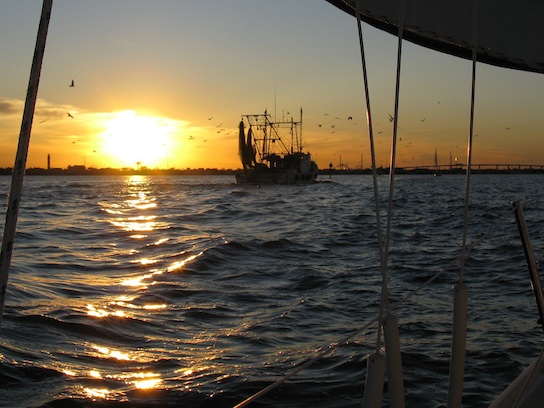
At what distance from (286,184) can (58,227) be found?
60392 mm

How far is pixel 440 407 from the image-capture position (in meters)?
5.28

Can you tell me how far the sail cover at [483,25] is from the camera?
3096 mm

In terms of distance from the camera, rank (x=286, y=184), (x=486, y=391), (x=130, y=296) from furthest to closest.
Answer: (x=286, y=184), (x=130, y=296), (x=486, y=391)

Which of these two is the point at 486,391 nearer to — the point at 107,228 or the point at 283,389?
the point at 283,389

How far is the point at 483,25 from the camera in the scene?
10.7 ft

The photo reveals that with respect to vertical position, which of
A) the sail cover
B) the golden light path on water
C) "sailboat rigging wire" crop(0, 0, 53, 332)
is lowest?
the golden light path on water

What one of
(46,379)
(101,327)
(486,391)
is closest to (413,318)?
(486,391)

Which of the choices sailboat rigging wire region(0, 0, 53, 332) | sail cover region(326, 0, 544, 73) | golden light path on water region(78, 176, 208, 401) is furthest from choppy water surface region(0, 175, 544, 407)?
sailboat rigging wire region(0, 0, 53, 332)

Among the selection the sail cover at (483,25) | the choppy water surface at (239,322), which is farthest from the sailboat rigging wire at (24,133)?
the sail cover at (483,25)

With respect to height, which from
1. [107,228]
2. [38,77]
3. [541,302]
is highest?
[38,77]

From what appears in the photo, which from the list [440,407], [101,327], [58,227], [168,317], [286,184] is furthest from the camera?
[286,184]

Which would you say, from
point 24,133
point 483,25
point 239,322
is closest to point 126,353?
point 239,322

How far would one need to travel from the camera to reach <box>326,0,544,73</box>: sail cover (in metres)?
3.10

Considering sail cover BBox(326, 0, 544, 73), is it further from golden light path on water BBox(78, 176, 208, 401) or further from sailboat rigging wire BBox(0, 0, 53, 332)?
golden light path on water BBox(78, 176, 208, 401)
